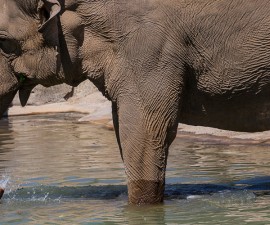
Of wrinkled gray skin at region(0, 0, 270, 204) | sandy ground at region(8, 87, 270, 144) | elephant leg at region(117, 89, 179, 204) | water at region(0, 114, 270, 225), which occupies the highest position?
wrinkled gray skin at region(0, 0, 270, 204)

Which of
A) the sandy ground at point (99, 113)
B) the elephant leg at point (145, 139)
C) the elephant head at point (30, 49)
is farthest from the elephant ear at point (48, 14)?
the sandy ground at point (99, 113)

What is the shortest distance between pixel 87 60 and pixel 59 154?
461 cm

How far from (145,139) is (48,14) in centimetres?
122

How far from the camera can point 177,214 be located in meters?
7.23

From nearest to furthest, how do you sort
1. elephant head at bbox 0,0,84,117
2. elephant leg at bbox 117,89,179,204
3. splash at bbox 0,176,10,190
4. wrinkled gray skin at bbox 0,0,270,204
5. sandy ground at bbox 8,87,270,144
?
wrinkled gray skin at bbox 0,0,270,204 < elephant leg at bbox 117,89,179,204 < elephant head at bbox 0,0,84,117 < splash at bbox 0,176,10,190 < sandy ground at bbox 8,87,270,144

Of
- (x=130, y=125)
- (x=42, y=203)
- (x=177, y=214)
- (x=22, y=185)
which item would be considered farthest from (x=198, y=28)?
(x=22, y=185)

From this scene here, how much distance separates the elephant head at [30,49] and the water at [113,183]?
1007 mm

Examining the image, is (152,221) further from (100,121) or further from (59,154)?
(100,121)

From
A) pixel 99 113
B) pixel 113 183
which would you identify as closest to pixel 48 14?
pixel 113 183

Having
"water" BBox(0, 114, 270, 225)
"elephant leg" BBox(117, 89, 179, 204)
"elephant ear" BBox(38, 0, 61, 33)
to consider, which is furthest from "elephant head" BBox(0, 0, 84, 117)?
Result: "water" BBox(0, 114, 270, 225)

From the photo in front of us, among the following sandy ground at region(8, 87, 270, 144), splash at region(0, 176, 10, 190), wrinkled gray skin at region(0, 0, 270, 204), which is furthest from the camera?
sandy ground at region(8, 87, 270, 144)

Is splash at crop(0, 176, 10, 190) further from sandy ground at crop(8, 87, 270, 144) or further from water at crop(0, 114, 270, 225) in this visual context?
sandy ground at crop(8, 87, 270, 144)

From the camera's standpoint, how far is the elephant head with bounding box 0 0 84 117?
7.47m

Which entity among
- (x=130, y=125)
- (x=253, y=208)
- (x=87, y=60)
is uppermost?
(x=87, y=60)
